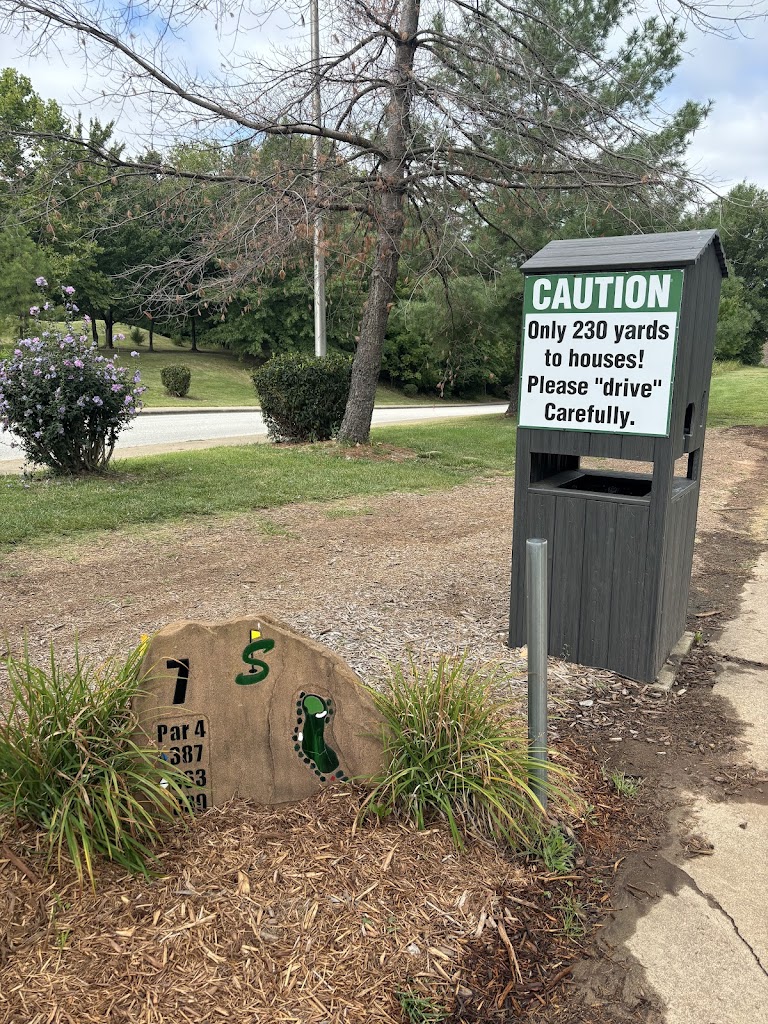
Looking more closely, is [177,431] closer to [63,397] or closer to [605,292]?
[63,397]

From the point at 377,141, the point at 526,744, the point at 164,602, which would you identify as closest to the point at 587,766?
the point at 526,744

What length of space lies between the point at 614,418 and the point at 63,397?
6985 millimetres

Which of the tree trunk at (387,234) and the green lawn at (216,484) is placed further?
the tree trunk at (387,234)

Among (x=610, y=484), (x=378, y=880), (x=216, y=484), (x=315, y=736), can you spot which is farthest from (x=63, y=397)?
(x=378, y=880)

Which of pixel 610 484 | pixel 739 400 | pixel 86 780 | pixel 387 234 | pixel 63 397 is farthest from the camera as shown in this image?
pixel 739 400

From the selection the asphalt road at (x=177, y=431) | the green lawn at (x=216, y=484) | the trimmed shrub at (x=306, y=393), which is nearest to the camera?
the green lawn at (x=216, y=484)

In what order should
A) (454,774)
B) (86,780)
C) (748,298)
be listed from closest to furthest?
(86,780)
(454,774)
(748,298)

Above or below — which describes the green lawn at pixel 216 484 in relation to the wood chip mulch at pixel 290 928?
below

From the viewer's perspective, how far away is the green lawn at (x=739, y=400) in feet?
63.7

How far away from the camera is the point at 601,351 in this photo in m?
3.72

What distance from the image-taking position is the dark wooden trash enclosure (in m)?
3.61

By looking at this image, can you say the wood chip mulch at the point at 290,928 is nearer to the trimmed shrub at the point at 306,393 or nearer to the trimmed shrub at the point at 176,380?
the trimmed shrub at the point at 306,393

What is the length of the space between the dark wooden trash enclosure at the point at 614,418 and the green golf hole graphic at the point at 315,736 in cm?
185

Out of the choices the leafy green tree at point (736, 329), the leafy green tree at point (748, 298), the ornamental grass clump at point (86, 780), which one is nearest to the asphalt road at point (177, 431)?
the ornamental grass clump at point (86, 780)
